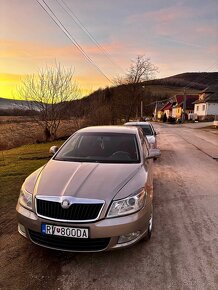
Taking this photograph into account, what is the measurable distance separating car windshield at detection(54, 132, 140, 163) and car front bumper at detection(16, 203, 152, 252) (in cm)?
128

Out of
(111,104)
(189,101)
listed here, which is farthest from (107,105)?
(189,101)

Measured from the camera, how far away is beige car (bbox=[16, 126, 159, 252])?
3197mm

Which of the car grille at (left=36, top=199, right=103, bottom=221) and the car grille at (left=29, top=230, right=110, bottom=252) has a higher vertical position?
the car grille at (left=36, top=199, right=103, bottom=221)

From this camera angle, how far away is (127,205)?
3355mm

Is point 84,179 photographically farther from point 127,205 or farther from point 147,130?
Result: point 147,130

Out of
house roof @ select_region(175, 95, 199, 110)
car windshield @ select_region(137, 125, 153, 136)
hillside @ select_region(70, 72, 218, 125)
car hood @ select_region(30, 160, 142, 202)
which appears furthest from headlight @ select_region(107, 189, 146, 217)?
house roof @ select_region(175, 95, 199, 110)

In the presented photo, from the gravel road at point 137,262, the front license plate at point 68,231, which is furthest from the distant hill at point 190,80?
the front license plate at point 68,231

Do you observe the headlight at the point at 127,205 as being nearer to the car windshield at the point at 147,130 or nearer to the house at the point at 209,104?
the car windshield at the point at 147,130

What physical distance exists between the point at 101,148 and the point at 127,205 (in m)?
1.79

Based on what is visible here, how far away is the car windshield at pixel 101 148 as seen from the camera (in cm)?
461

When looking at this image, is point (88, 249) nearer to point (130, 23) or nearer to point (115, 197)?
point (115, 197)

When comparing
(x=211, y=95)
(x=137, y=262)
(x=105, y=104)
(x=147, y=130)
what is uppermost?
(x=211, y=95)

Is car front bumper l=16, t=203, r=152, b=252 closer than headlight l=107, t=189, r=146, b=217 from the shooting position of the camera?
Yes

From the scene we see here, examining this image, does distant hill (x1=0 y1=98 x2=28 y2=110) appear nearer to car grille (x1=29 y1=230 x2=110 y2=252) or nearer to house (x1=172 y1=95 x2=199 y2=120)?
car grille (x1=29 y1=230 x2=110 y2=252)
